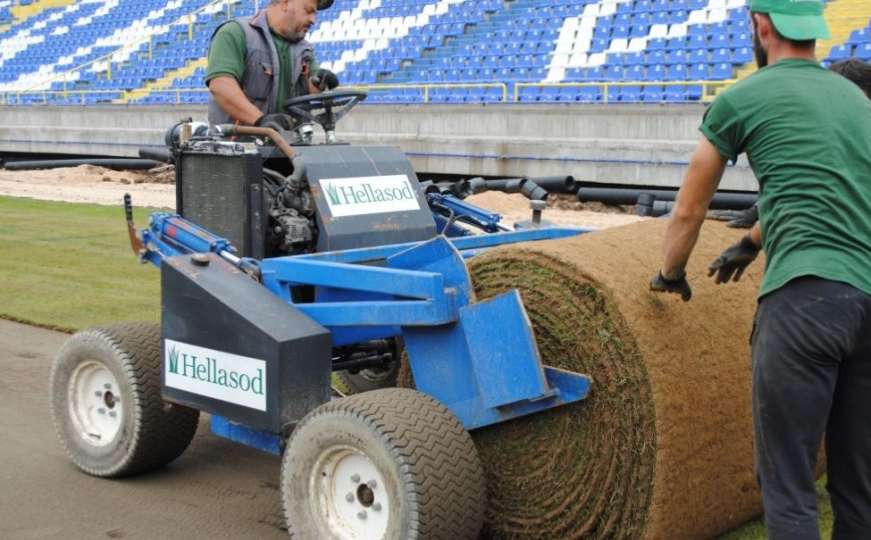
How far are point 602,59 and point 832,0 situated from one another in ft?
12.3

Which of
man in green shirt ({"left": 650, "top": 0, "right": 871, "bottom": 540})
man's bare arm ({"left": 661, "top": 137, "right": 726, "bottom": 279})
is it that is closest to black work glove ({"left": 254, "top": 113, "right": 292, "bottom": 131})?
man's bare arm ({"left": 661, "top": 137, "right": 726, "bottom": 279})

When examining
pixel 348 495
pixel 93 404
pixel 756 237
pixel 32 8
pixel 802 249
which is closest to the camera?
pixel 802 249

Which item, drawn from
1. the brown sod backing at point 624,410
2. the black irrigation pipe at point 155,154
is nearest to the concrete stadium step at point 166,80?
the black irrigation pipe at point 155,154

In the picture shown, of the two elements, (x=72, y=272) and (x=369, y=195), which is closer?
(x=369, y=195)

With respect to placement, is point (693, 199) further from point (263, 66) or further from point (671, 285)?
point (263, 66)

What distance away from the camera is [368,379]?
17.2 ft

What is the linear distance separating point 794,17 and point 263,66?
296cm

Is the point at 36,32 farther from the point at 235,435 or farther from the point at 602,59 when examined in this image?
the point at 235,435

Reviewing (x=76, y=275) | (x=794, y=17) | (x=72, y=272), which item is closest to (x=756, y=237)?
(x=794, y=17)

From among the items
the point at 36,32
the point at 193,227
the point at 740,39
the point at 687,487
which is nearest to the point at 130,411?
the point at 193,227

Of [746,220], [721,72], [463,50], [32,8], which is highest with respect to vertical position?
[32,8]

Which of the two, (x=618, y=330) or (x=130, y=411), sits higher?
(x=618, y=330)

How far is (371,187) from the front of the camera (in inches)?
189

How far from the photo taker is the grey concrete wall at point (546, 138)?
15320 millimetres
